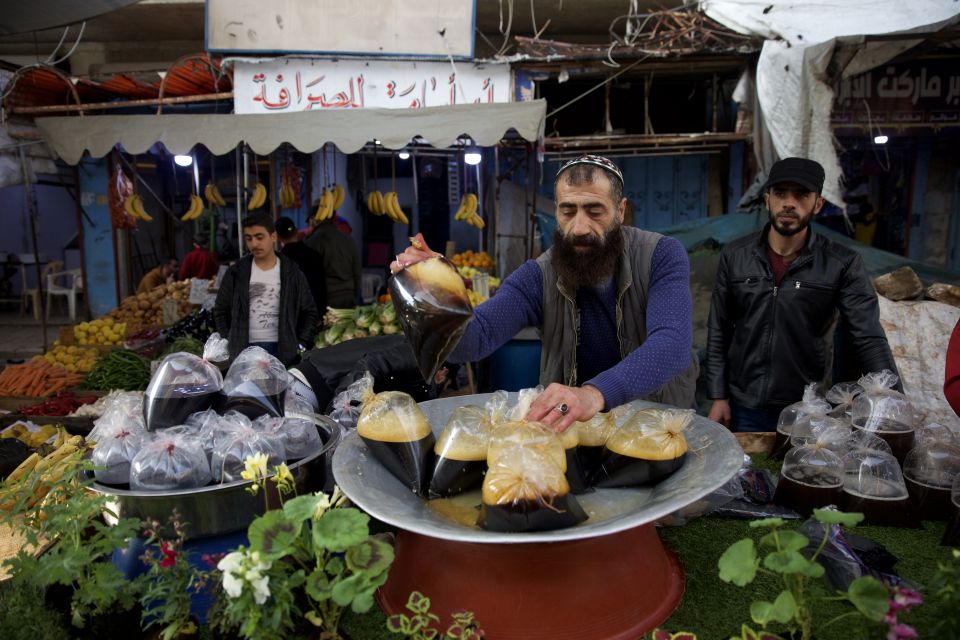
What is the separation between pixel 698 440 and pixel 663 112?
7.73 m

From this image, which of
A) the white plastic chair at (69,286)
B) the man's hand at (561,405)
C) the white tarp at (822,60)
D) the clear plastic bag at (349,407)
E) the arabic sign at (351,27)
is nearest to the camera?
the man's hand at (561,405)

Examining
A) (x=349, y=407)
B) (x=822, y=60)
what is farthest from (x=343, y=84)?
(x=349, y=407)

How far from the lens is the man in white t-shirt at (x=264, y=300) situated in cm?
452

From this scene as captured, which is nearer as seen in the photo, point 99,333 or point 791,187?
point 791,187

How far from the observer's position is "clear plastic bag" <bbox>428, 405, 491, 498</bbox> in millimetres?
1581

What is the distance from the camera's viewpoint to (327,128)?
17.8 ft

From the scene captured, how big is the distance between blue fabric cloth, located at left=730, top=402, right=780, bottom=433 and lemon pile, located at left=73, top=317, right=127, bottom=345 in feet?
22.1

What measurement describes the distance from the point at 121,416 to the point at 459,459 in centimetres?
105

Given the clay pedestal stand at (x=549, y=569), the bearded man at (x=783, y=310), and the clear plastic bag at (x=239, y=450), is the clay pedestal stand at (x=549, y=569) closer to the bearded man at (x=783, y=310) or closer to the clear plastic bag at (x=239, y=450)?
the clear plastic bag at (x=239, y=450)

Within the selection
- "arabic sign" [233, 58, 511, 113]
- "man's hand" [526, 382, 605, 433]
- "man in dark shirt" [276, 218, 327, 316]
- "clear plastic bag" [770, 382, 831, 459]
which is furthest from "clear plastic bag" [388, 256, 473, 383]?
"arabic sign" [233, 58, 511, 113]

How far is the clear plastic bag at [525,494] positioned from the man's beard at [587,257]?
0.93m

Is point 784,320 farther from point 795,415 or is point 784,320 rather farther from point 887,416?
point 887,416

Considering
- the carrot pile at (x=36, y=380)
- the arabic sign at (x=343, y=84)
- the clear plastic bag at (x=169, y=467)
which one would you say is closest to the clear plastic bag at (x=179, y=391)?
the clear plastic bag at (x=169, y=467)

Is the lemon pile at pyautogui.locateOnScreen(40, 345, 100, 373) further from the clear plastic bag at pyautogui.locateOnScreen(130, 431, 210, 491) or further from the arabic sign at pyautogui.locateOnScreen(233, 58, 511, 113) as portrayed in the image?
the clear plastic bag at pyautogui.locateOnScreen(130, 431, 210, 491)
